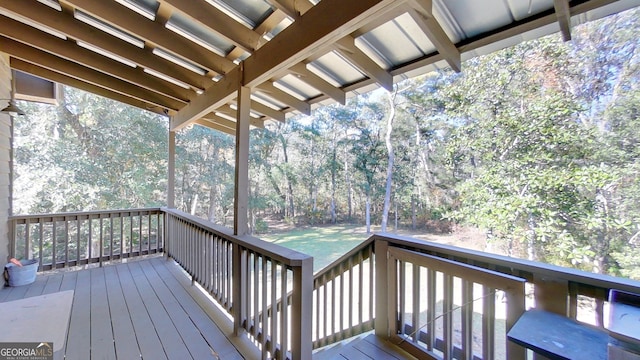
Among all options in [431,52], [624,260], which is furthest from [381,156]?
[431,52]

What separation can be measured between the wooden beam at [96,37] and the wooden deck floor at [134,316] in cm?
249

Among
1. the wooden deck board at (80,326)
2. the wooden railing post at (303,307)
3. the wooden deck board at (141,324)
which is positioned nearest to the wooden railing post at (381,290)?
the wooden railing post at (303,307)

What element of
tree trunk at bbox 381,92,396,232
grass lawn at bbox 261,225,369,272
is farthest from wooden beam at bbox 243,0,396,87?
tree trunk at bbox 381,92,396,232

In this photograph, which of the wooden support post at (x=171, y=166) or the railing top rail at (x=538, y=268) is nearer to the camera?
the railing top rail at (x=538, y=268)

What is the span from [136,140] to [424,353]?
11094mm

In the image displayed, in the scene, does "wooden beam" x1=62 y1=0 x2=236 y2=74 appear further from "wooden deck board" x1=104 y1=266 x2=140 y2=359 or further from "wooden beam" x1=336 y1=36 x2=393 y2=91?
"wooden deck board" x1=104 y1=266 x2=140 y2=359

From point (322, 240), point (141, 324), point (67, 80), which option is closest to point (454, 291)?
point (141, 324)

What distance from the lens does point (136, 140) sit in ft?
31.6

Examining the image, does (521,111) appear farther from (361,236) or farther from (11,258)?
(11,258)

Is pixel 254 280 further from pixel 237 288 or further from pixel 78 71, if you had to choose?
pixel 78 71

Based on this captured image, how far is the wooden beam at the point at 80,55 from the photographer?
2.45 m

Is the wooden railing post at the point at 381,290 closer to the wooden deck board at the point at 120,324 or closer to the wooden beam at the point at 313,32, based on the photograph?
the wooden beam at the point at 313,32

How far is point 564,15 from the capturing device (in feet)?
4.48

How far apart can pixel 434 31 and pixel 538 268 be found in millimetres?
1423
